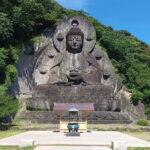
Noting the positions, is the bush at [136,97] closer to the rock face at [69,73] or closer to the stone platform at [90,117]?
the rock face at [69,73]

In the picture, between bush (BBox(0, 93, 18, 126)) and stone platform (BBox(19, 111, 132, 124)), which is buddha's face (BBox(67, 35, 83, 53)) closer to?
stone platform (BBox(19, 111, 132, 124))

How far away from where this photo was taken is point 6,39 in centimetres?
3391

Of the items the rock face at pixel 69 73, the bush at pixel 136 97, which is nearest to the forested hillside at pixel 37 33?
the bush at pixel 136 97

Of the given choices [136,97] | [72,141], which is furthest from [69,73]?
[72,141]

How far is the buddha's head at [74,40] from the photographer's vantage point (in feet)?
102

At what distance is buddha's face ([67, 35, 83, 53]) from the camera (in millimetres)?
31156

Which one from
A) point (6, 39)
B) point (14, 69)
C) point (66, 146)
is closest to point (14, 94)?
point (14, 69)

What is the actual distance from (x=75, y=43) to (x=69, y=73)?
2.12 m

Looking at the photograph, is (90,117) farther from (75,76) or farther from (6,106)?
(6,106)

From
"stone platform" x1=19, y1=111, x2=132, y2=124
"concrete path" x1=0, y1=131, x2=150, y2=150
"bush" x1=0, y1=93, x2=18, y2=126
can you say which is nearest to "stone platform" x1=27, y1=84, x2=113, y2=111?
"stone platform" x1=19, y1=111, x2=132, y2=124

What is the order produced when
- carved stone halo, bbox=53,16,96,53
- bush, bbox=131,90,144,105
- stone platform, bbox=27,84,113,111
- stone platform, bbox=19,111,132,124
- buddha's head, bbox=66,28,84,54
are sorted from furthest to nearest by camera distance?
1. bush, bbox=131,90,144,105
2. carved stone halo, bbox=53,16,96,53
3. buddha's head, bbox=66,28,84,54
4. stone platform, bbox=27,84,113,111
5. stone platform, bbox=19,111,132,124

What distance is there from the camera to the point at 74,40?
31.1 meters

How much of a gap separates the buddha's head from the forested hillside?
426 centimetres

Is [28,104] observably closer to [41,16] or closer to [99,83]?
[99,83]
